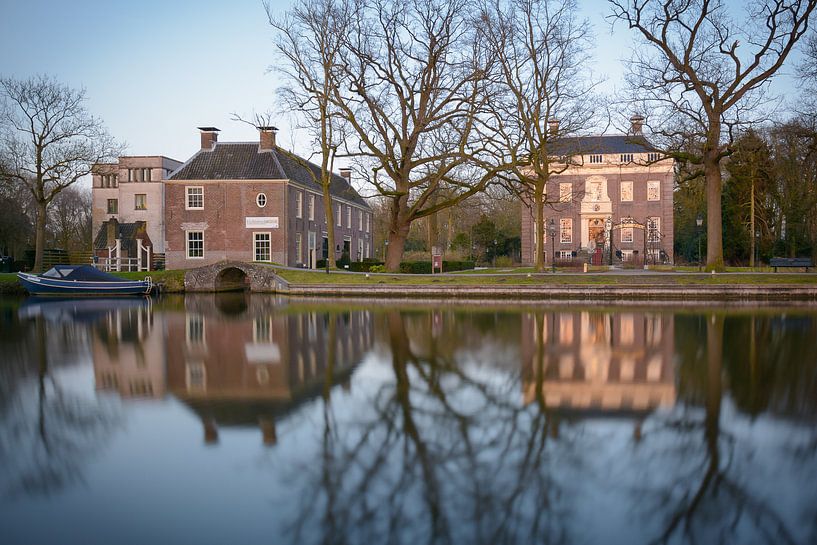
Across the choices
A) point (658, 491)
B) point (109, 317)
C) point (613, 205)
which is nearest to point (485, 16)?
point (109, 317)

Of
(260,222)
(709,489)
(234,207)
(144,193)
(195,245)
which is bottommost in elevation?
(709,489)

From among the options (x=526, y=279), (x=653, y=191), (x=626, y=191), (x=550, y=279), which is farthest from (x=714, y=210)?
(x=653, y=191)

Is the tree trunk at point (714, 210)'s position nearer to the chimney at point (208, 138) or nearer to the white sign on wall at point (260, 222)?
the white sign on wall at point (260, 222)

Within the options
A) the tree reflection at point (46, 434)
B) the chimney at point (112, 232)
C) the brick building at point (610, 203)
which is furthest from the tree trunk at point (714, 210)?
the chimney at point (112, 232)

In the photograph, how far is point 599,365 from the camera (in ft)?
30.6

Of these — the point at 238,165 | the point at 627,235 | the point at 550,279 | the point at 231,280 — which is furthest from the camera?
the point at 627,235

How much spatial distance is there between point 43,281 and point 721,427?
30.1m

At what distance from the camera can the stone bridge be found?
29.4 m

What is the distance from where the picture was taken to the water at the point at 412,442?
411 centimetres

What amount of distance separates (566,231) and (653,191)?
21.0ft

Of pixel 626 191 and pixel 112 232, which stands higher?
pixel 626 191

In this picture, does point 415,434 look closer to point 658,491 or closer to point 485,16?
point 658,491

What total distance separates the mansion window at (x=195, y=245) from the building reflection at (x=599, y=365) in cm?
2568

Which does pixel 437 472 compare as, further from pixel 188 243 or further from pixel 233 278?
pixel 188 243
